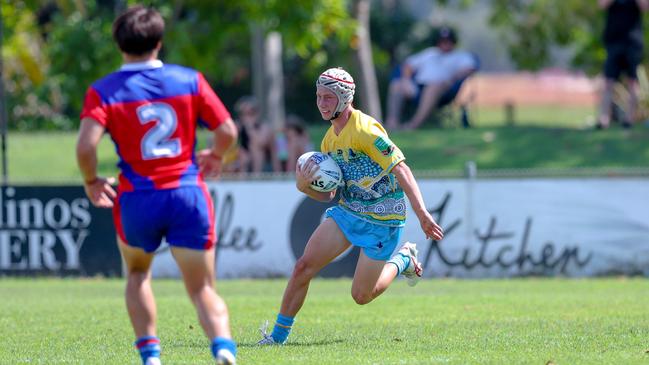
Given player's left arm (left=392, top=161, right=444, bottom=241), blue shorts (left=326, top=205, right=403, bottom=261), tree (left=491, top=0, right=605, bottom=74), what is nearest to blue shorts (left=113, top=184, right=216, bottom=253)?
player's left arm (left=392, top=161, right=444, bottom=241)

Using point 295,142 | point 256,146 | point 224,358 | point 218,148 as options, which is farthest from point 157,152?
point 256,146

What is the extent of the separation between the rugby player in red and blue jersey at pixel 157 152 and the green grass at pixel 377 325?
128 cm

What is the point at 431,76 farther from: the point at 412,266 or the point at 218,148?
the point at 218,148

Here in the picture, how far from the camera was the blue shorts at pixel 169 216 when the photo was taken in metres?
6.49

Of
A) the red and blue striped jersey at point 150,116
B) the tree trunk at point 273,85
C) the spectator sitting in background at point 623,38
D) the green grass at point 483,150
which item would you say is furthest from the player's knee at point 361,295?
the tree trunk at point 273,85

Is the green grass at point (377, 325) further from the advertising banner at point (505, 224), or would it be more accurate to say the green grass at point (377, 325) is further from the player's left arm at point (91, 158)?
the player's left arm at point (91, 158)

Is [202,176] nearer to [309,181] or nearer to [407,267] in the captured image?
[309,181]

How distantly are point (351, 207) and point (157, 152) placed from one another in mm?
2515

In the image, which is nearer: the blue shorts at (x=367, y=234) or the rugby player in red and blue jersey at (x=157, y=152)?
the rugby player in red and blue jersey at (x=157, y=152)

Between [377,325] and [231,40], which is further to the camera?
[231,40]

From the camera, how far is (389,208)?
28.6 ft

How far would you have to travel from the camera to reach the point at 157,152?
6.49m

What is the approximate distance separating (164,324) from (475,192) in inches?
286

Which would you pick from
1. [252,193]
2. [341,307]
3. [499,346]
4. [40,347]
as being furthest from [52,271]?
[499,346]
